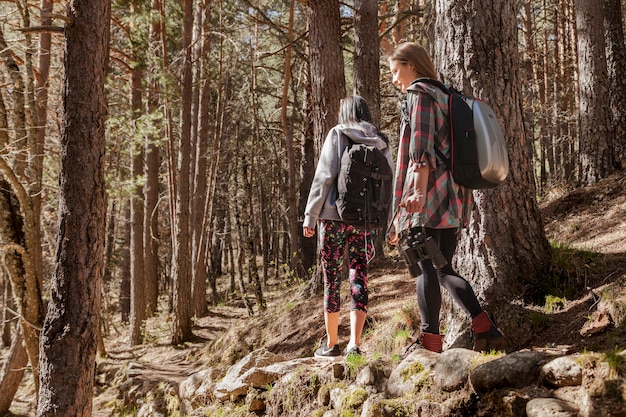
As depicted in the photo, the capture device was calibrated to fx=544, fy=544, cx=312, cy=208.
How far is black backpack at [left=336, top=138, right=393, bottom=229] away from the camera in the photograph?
13.6 feet

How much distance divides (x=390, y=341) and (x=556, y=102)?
42.7 feet

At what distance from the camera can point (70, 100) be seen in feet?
17.8

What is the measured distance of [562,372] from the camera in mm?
2707

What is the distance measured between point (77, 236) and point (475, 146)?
3.96 m

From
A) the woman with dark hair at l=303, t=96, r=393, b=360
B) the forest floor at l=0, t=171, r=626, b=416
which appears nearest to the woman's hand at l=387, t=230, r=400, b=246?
the woman with dark hair at l=303, t=96, r=393, b=360

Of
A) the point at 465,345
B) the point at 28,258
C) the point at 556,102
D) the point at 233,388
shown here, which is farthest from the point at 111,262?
the point at 465,345

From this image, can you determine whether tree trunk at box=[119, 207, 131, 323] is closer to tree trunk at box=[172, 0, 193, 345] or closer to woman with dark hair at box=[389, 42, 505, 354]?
tree trunk at box=[172, 0, 193, 345]

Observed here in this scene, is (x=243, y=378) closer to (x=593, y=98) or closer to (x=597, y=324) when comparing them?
(x=597, y=324)

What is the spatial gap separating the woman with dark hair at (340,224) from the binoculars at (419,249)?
0.78 metres

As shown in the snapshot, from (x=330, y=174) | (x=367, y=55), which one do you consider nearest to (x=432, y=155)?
(x=330, y=174)

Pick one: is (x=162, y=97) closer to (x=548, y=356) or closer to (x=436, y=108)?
(x=436, y=108)

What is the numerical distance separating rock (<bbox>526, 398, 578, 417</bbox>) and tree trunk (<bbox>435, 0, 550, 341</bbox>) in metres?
1.48

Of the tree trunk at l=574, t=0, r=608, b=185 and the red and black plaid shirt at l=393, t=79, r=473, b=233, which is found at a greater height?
the tree trunk at l=574, t=0, r=608, b=185

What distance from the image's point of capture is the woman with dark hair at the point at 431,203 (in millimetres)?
3410
